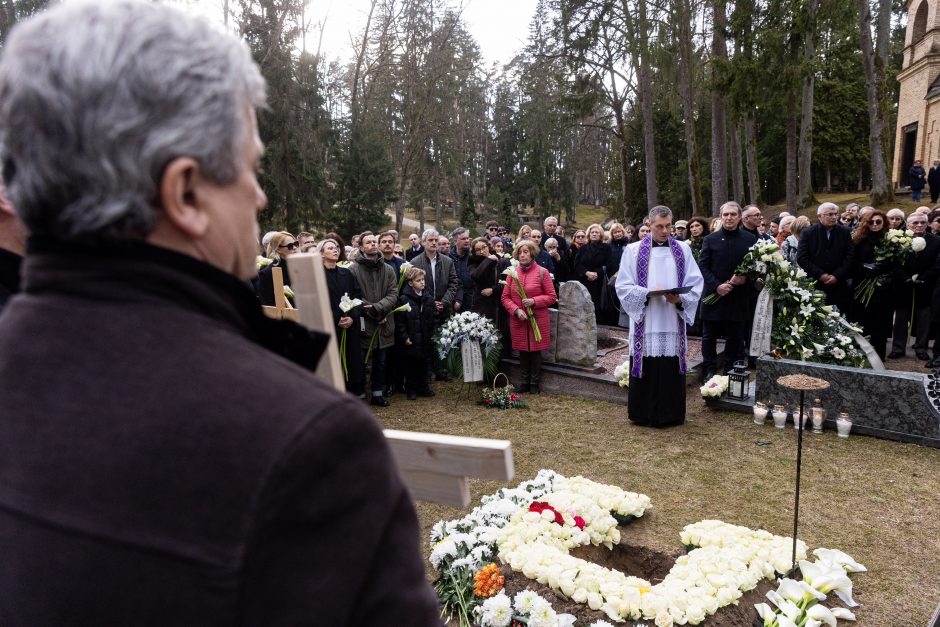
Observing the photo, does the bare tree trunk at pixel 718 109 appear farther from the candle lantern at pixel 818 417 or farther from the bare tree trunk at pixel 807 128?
the candle lantern at pixel 818 417

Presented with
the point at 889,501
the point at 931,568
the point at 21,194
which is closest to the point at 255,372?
the point at 21,194

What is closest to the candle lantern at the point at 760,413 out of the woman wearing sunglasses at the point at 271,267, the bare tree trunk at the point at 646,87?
the woman wearing sunglasses at the point at 271,267

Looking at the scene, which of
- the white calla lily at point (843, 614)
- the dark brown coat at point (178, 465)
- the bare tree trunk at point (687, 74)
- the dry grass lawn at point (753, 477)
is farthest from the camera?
the bare tree trunk at point (687, 74)

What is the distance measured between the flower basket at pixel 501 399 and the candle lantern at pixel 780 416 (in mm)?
2890

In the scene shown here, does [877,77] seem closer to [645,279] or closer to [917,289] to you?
[917,289]

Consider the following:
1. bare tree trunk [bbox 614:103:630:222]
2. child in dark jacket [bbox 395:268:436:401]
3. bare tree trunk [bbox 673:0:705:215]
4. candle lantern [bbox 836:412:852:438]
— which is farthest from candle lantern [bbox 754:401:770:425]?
bare tree trunk [bbox 614:103:630:222]

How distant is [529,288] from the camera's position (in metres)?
8.48

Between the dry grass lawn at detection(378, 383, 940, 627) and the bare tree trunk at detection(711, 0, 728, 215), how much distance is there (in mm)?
12397

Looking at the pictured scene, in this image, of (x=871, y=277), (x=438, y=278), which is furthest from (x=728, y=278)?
(x=438, y=278)

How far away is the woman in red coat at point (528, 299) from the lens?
8.41 m

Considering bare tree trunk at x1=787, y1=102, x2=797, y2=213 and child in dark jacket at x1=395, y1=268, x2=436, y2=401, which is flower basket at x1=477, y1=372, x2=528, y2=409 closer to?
child in dark jacket at x1=395, y1=268, x2=436, y2=401

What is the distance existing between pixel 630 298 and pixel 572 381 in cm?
214

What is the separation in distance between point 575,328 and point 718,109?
40.8ft

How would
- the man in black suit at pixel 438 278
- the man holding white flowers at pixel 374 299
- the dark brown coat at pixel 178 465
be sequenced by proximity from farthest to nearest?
the man in black suit at pixel 438 278
the man holding white flowers at pixel 374 299
the dark brown coat at pixel 178 465
